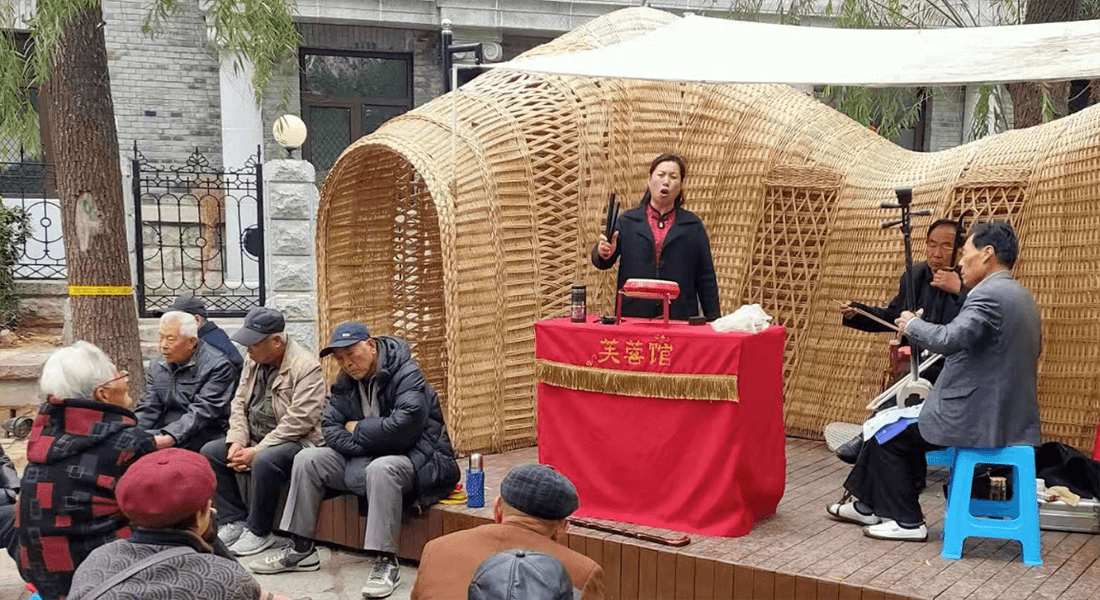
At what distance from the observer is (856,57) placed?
473 centimetres

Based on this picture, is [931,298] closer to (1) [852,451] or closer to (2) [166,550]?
(1) [852,451]

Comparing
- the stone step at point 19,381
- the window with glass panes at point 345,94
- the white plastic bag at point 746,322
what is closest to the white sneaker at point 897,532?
the white plastic bag at point 746,322

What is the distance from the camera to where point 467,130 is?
5.68 m

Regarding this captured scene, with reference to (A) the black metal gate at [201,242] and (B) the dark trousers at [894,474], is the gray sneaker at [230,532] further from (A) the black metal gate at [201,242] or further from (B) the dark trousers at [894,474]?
(A) the black metal gate at [201,242]

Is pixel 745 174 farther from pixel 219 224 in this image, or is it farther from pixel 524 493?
pixel 219 224

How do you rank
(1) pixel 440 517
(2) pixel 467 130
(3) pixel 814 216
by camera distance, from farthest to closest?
(3) pixel 814 216 < (2) pixel 467 130 < (1) pixel 440 517

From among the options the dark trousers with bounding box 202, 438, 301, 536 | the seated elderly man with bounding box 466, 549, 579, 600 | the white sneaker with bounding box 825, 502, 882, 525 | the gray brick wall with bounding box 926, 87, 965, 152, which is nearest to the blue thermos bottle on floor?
the dark trousers with bounding box 202, 438, 301, 536

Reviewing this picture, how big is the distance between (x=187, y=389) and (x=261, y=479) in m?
0.79

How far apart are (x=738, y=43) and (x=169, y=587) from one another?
406 cm

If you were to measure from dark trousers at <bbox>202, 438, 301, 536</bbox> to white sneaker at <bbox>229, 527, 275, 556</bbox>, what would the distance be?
0.08 feet

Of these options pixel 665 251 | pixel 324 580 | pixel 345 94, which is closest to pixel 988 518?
pixel 665 251

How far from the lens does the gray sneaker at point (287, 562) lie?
471 cm

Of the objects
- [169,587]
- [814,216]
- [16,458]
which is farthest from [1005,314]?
[16,458]

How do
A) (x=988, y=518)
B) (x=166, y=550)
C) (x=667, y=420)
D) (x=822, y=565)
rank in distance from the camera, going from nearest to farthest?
(x=166, y=550) < (x=822, y=565) < (x=988, y=518) < (x=667, y=420)
